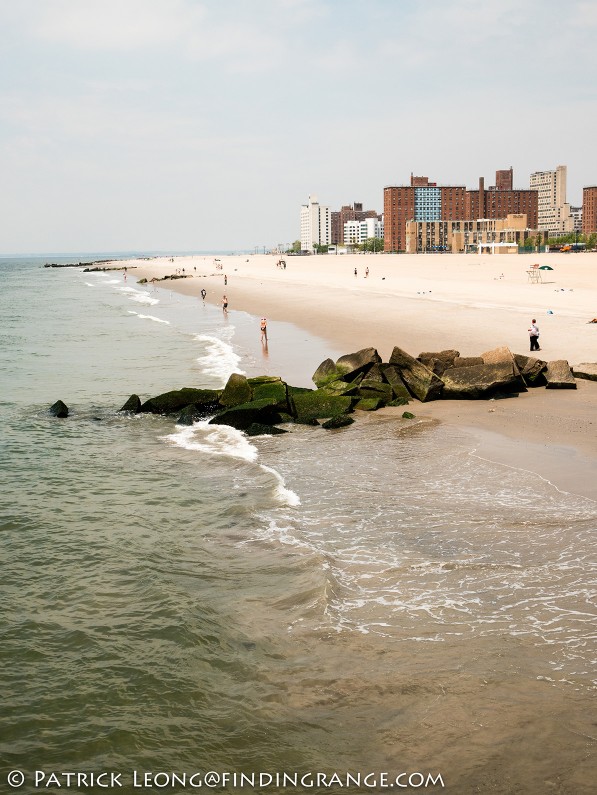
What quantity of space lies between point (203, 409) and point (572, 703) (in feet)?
56.0

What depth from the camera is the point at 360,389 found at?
23203 mm

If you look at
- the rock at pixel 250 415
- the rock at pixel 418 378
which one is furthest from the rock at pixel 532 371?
the rock at pixel 250 415

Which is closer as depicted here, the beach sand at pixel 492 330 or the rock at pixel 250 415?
the beach sand at pixel 492 330

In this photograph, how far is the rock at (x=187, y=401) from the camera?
75.7 ft

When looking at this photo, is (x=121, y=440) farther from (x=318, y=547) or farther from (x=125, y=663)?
(x=125, y=663)

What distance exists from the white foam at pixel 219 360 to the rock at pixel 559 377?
11.0m

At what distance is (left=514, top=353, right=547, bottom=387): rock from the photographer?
2339 cm

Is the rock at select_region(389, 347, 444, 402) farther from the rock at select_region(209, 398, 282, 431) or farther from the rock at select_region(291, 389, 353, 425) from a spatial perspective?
the rock at select_region(209, 398, 282, 431)

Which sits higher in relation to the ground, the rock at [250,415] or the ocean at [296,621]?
the rock at [250,415]

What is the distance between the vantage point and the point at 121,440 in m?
19.9

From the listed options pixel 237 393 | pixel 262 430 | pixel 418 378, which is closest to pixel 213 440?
pixel 262 430

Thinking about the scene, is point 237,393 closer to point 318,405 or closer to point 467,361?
point 318,405

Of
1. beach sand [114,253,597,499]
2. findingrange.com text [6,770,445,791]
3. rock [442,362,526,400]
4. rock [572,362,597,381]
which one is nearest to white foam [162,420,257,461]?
beach sand [114,253,597,499]

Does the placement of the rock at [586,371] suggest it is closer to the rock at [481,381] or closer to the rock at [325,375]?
the rock at [481,381]
